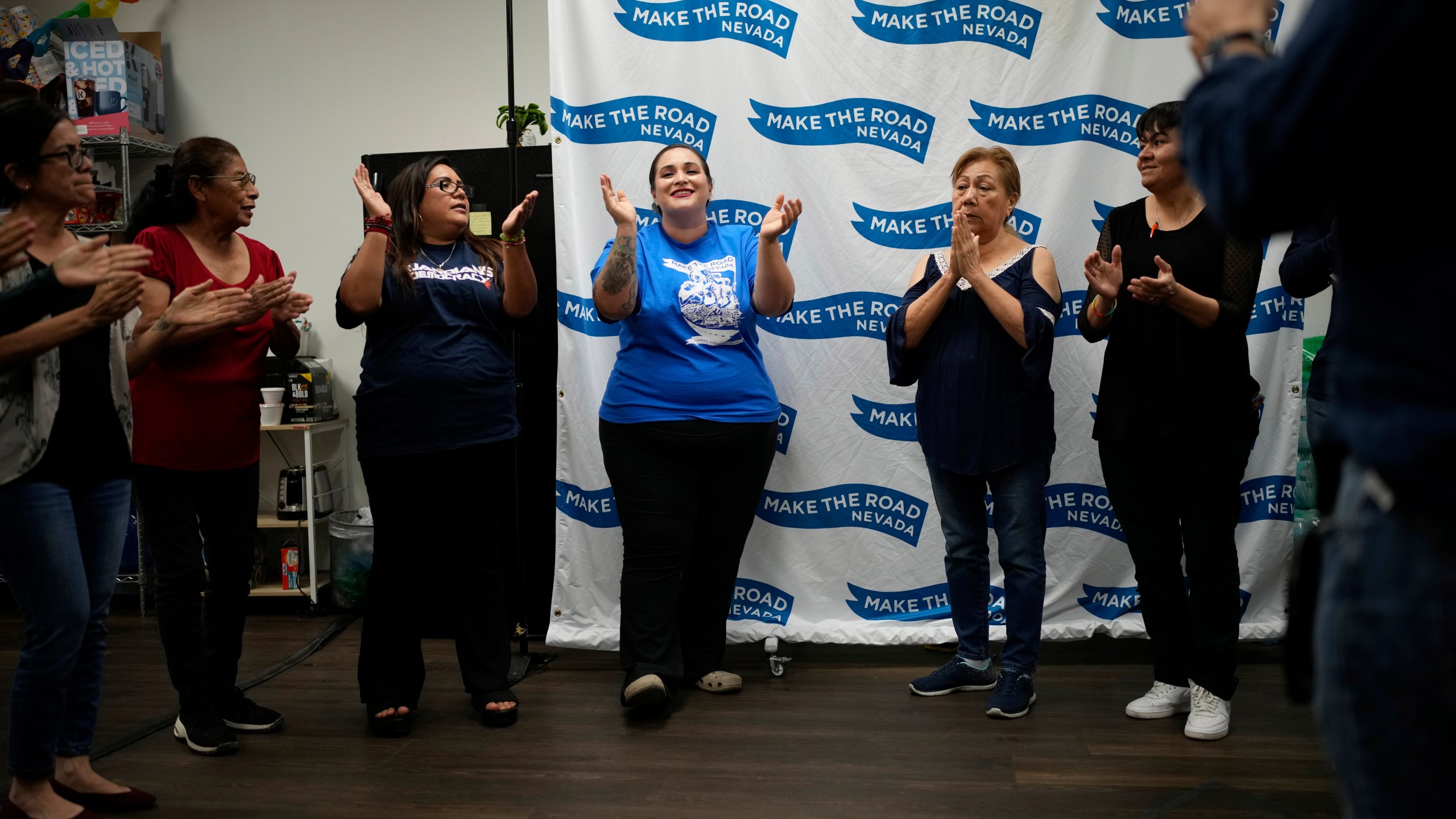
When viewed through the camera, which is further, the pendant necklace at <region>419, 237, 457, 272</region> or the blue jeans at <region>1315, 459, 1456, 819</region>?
the pendant necklace at <region>419, 237, 457, 272</region>

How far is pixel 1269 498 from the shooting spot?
10.5ft

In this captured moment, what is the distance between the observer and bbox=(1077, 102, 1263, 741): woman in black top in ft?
8.20

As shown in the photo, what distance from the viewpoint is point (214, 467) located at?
2.46m

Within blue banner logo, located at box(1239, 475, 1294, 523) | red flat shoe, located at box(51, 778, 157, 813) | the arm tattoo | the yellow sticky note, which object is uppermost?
the yellow sticky note

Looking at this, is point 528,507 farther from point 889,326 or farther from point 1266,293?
point 1266,293

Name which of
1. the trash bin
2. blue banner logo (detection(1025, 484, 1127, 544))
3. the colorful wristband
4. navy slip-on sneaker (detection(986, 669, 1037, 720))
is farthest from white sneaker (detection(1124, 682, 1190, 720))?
the trash bin

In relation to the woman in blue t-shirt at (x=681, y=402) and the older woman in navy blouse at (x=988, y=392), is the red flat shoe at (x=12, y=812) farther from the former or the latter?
the older woman in navy blouse at (x=988, y=392)

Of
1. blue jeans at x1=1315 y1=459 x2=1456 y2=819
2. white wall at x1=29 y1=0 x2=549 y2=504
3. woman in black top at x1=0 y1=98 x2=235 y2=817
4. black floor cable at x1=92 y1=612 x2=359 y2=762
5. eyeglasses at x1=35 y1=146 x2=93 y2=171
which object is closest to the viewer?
blue jeans at x1=1315 y1=459 x2=1456 y2=819

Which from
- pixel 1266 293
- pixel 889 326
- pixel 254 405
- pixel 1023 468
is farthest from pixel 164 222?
pixel 1266 293

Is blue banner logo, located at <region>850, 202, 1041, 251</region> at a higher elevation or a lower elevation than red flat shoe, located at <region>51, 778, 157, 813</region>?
higher

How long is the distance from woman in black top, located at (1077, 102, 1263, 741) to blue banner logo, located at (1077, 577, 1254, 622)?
2.01ft

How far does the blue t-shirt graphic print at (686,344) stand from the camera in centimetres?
284

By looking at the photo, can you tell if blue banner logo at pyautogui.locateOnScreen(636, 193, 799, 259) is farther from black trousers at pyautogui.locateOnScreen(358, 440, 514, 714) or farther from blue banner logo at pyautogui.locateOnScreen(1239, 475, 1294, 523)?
blue banner logo at pyautogui.locateOnScreen(1239, 475, 1294, 523)

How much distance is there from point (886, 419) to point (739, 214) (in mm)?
795
